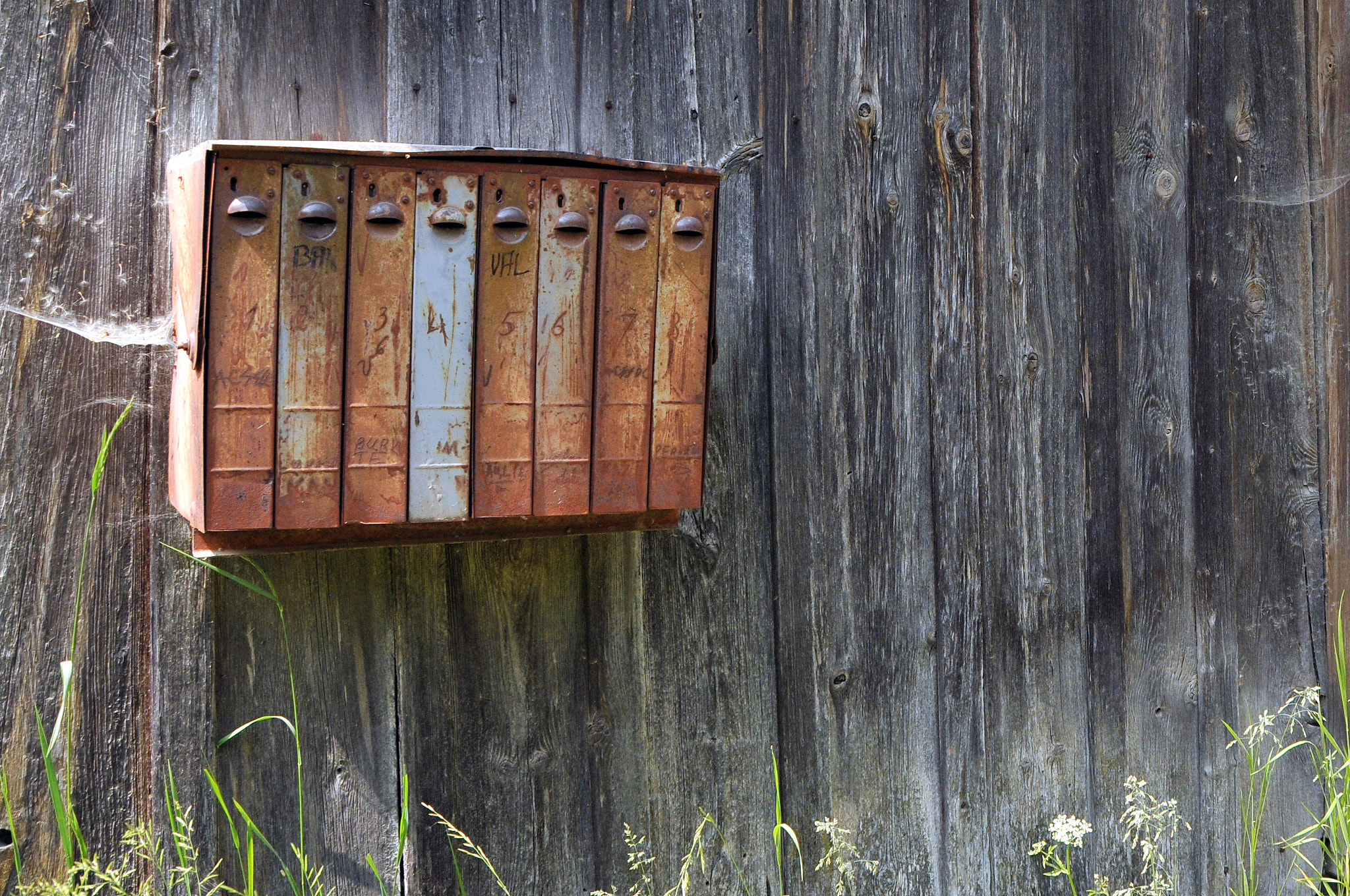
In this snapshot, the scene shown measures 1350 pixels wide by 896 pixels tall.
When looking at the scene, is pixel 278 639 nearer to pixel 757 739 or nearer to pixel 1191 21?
pixel 757 739

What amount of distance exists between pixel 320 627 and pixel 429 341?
0.45 metres

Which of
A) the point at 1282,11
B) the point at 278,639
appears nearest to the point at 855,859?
the point at 278,639

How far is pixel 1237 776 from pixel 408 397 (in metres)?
1.61

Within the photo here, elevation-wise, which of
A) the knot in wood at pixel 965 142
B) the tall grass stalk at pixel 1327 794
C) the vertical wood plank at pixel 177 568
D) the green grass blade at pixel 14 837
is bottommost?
the tall grass stalk at pixel 1327 794

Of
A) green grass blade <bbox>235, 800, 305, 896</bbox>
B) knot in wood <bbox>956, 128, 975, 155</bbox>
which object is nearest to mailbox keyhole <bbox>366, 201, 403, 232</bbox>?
green grass blade <bbox>235, 800, 305, 896</bbox>

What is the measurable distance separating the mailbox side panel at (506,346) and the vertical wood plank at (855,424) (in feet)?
1.55

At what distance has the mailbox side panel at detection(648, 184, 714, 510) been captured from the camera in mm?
1137

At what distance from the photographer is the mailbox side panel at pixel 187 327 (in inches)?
38.4

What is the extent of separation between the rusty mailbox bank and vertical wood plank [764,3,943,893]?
32 cm

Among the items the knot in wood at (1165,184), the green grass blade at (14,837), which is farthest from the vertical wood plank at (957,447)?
the green grass blade at (14,837)

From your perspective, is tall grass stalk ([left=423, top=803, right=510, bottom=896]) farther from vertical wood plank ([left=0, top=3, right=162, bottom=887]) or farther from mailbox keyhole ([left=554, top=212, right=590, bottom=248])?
mailbox keyhole ([left=554, top=212, right=590, bottom=248])

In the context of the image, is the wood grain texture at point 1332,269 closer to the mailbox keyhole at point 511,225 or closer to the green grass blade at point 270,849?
the mailbox keyhole at point 511,225

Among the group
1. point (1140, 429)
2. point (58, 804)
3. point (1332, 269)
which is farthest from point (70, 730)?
point (1332, 269)

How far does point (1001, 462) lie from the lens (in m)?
1.55
